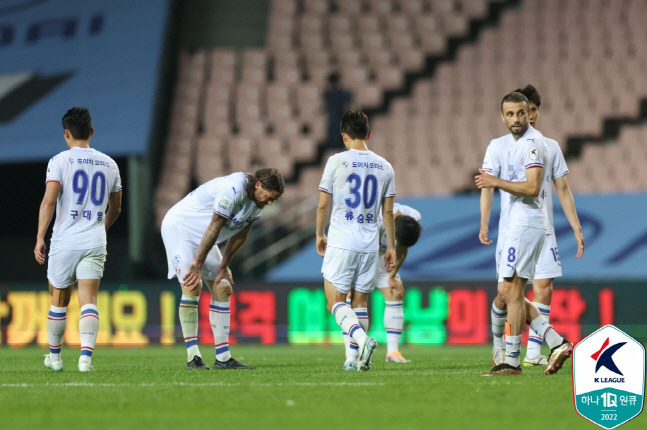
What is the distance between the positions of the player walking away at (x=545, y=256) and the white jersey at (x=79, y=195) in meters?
2.99

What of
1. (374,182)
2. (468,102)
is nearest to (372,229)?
(374,182)

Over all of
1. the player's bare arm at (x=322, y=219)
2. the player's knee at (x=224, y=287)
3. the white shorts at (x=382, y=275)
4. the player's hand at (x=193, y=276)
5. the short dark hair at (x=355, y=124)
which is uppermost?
the short dark hair at (x=355, y=124)

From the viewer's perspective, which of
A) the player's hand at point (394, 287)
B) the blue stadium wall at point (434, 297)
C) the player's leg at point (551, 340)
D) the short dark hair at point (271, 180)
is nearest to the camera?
the player's leg at point (551, 340)

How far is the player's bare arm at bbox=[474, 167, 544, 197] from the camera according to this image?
745cm

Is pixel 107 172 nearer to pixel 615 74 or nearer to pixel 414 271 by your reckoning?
pixel 414 271

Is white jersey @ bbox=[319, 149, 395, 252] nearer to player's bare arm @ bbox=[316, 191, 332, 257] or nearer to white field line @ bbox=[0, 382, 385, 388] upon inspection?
player's bare arm @ bbox=[316, 191, 332, 257]

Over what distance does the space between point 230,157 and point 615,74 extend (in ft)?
24.1

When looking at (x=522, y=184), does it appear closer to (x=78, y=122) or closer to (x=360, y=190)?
(x=360, y=190)

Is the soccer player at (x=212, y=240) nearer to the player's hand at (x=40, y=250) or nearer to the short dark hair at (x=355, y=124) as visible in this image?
the short dark hair at (x=355, y=124)

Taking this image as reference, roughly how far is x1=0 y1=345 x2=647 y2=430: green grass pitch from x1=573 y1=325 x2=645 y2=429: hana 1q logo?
87 millimetres

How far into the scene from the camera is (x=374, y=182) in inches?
331

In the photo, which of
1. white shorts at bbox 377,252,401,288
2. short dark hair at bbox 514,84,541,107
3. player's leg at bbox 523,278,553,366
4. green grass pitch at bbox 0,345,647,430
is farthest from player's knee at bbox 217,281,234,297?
short dark hair at bbox 514,84,541,107

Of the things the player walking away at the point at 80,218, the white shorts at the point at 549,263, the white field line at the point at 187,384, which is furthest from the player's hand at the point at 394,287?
the white field line at the point at 187,384

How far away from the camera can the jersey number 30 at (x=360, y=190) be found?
329 inches
